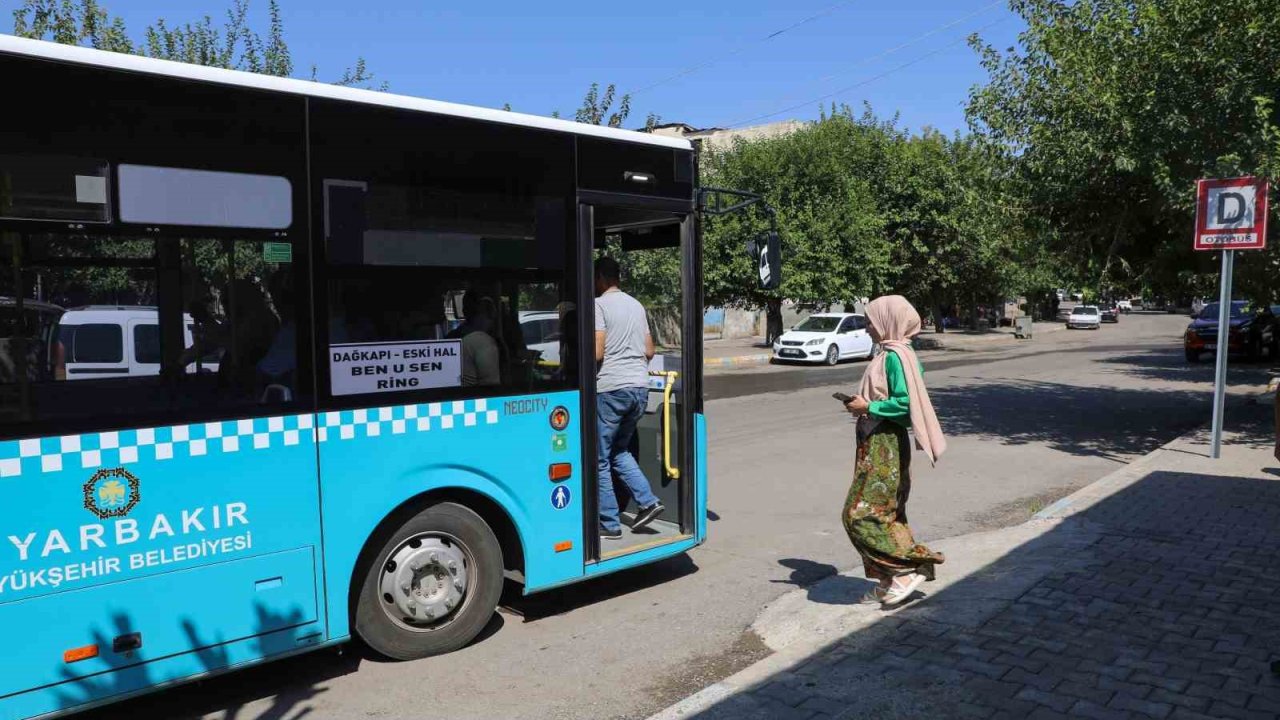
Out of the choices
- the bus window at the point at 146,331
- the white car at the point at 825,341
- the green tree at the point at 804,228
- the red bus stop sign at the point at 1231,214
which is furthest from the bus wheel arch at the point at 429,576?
the green tree at the point at 804,228

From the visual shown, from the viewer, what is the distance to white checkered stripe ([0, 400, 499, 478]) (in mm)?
3523

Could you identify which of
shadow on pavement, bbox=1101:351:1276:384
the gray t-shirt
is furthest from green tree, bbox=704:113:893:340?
the gray t-shirt

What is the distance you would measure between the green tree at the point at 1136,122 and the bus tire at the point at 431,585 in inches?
347

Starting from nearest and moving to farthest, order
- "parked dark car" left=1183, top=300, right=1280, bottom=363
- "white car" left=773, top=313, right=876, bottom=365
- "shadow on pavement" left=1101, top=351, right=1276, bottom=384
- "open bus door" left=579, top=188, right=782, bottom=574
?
"open bus door" left=579, top=188, right=782, bottom=574 → "shadow on pavement" left=1101, top=351, right=1276, bottom=384 → "parked dark car" left=1183, top=300, right=1280, bottom=363 → "white car" left=773, top=313, right=876, bottom=365

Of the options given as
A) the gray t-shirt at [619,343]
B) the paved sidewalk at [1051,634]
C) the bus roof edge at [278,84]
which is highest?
the bus roof edge at [278,84]

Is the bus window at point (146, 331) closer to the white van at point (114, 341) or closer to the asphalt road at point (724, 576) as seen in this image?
the white van at point (114, 341)

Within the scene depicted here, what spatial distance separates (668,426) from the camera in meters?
6.15

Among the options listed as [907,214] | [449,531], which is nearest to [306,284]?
[449,531]

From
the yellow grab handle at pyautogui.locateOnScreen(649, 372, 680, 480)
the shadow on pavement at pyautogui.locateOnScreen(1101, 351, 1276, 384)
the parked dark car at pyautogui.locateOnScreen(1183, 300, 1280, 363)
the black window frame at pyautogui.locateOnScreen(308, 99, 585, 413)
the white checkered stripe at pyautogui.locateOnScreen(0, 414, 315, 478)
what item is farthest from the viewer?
the parked dark car at pyautogui.locateOnScreen(1183, 300, 1280, 363)

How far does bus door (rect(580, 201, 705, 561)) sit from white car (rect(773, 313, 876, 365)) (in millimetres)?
21256

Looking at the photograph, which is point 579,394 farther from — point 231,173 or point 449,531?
→ point 231,173

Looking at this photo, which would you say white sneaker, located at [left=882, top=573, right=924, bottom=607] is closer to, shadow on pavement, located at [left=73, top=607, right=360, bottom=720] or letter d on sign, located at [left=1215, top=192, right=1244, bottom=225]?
shadow on pavement, located at [left=73, top=607, right=360, bottom=720]

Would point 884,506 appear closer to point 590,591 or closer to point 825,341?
point 590,591

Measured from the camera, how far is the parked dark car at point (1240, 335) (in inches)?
1017
